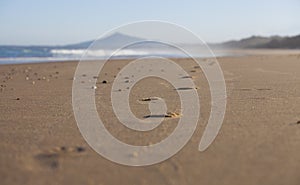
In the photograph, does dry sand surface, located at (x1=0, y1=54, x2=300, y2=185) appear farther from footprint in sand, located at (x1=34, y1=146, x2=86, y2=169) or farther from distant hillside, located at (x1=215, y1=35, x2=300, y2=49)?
distant hillside, located at (x1=215, y1=35, x2=300, y2=49)

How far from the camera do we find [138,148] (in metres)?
2.76

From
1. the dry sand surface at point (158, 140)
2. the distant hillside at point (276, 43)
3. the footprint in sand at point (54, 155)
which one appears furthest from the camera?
the distant hillside at point (276, 43)

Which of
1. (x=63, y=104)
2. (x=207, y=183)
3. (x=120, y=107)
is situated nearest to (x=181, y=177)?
(x=207, y=183)

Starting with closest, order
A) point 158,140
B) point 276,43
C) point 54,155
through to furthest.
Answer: point 54,155 < point 158,140 < point 276,43

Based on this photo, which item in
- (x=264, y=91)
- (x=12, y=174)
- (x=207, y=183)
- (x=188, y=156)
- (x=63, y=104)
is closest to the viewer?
(x=207, y=183)

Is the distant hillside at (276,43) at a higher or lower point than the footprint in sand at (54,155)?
higher

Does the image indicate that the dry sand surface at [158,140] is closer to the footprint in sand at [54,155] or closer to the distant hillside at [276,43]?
the footprint in sand at [54,155]

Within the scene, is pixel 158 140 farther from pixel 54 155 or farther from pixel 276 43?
pixel 276 43

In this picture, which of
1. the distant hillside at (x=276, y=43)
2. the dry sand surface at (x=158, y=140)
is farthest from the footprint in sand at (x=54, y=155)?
the distant hillside at (x=276, y=43)

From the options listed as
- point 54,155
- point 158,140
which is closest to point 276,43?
point 158,140

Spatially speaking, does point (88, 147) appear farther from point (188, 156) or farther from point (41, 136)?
point (188, 156)

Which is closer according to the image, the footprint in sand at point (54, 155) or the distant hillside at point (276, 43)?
the footprint in sand at point (54, 155)

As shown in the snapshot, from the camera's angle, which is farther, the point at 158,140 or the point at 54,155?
the point at 158,140

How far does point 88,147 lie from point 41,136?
0.54 m
